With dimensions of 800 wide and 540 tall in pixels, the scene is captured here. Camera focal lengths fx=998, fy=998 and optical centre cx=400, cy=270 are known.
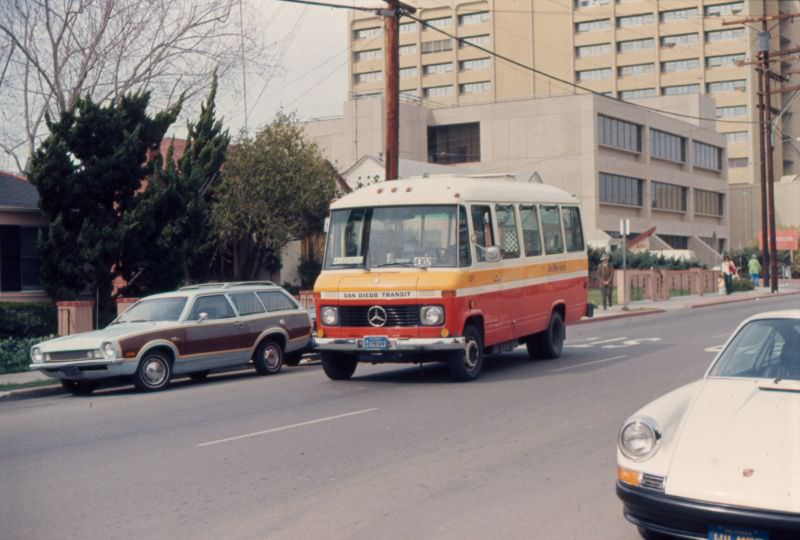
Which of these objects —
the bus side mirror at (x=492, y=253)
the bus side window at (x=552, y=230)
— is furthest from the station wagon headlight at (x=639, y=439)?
the bus side window at (x=552, y=230)

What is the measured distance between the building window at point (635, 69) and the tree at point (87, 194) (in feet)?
256

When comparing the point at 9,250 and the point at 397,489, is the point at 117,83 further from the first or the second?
the point at 397,489

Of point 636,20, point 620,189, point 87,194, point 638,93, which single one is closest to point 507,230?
point 87,194

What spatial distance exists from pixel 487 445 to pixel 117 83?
29.7 m

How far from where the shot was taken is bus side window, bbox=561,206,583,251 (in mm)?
18516

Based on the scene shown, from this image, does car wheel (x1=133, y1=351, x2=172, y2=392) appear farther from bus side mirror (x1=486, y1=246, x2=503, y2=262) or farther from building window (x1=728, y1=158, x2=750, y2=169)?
building window (x1=728, y1=158, x2=750, y2=169)

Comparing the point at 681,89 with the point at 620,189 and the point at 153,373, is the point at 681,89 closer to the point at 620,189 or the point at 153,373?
the point at 620,189

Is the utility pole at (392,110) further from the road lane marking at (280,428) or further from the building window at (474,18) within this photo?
the building window at (474,18)

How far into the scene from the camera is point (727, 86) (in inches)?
3760

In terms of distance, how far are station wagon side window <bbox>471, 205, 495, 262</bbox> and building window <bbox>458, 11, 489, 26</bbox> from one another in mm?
88531

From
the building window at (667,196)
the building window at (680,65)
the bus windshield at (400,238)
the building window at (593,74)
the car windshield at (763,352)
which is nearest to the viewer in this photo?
the car windshield at (763,352)

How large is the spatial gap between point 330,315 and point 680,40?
8798 cm

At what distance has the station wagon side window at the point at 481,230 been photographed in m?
14.9

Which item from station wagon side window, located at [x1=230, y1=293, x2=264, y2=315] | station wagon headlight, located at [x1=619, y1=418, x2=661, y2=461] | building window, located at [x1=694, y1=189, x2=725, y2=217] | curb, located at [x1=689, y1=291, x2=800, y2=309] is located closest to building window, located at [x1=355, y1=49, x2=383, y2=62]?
building window, located at [x1=694, y1=189, x2=725, y2=217]
